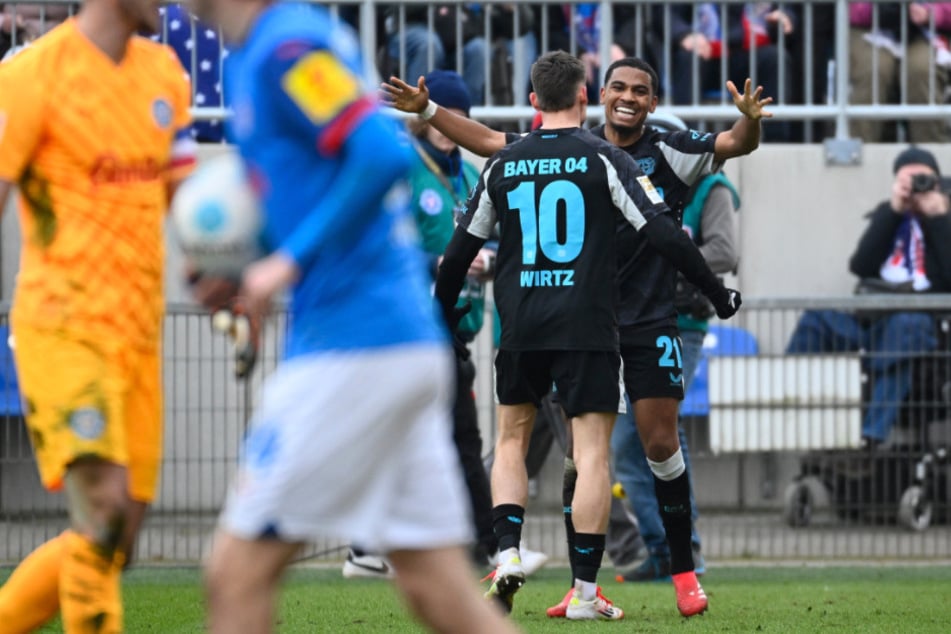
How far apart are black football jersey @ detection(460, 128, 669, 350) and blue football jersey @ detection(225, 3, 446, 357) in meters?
3.18

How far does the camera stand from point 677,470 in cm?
808

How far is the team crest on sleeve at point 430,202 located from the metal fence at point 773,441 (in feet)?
4.81

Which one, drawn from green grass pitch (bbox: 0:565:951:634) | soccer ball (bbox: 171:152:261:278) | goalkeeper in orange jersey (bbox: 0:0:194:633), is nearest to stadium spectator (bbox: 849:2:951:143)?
green grass pitch (bbox: 0:565:951:634)

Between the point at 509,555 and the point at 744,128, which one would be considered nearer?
the point at 509,555

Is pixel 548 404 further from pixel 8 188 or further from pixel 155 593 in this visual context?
pixel 8 188

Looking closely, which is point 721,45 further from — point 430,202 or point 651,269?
point 651,269

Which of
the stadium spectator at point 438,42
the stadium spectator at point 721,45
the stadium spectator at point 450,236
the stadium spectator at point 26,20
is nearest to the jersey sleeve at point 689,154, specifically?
the stadium spectator at point 450,236

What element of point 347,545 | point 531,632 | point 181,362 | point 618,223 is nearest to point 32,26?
point 181,362

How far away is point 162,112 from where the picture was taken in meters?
5.29

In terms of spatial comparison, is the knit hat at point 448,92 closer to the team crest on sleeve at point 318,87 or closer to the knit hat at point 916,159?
the knit hat at point 916,159

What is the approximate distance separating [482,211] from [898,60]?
643cm

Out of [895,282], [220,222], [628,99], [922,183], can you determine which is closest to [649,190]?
[628,99]

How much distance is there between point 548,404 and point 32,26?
4700 millimetres

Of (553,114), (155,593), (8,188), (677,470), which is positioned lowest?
(155,593)
